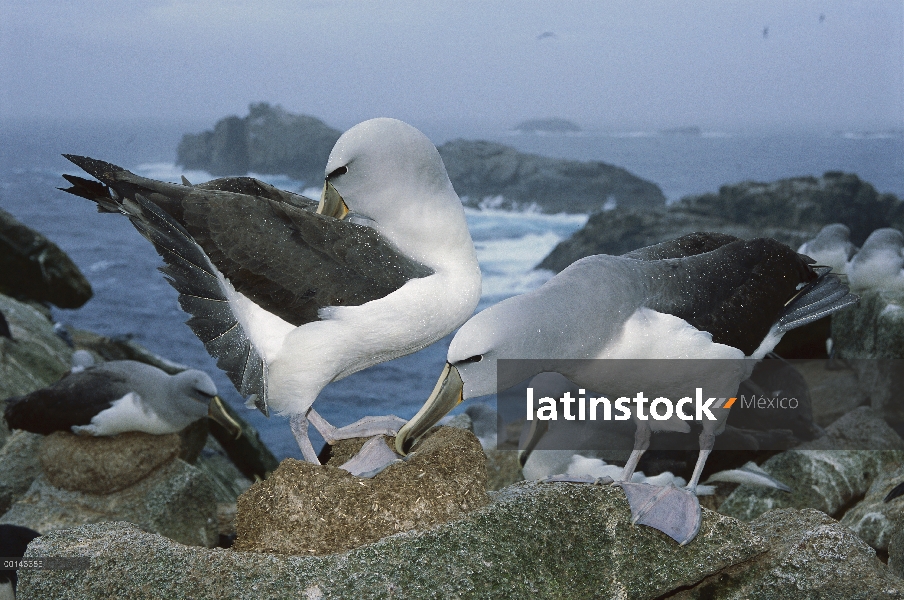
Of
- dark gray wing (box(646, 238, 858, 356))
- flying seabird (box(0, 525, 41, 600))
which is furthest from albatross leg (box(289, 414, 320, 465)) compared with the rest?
flying seabird (box(0, 525, 41, 600))

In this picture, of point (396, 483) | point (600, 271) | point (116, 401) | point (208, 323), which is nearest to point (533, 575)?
point (396, 483)

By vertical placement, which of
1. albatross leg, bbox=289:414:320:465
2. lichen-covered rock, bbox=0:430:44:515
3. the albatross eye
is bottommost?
lichen-covered rock, bbox=0:430:44:515

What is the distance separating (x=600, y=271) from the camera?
3588 mm

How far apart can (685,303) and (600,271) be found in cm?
45

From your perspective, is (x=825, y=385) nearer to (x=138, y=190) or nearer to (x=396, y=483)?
(x=396, y=483)

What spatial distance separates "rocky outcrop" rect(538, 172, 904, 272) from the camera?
13.6m

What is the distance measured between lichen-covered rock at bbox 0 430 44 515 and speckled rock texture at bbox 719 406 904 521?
5.57 meters

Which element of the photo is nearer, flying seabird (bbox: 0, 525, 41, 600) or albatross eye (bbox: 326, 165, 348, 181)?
albatross eye (bbox: 326, 165, 348, 181)

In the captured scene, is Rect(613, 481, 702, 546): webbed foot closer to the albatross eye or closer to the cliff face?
the albatross eye

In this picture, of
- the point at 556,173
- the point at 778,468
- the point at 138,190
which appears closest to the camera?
the point at 138,190

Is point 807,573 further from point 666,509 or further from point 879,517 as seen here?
point 879,517

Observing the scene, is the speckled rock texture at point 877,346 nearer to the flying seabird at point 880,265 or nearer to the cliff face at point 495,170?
the flying seabird at point 880,265

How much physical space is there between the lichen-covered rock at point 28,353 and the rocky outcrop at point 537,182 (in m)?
7.55

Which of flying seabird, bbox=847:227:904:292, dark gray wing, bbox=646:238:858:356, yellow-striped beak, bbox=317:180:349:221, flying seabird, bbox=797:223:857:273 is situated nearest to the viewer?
yellow-striped beak, bbox=317:180:349:221
